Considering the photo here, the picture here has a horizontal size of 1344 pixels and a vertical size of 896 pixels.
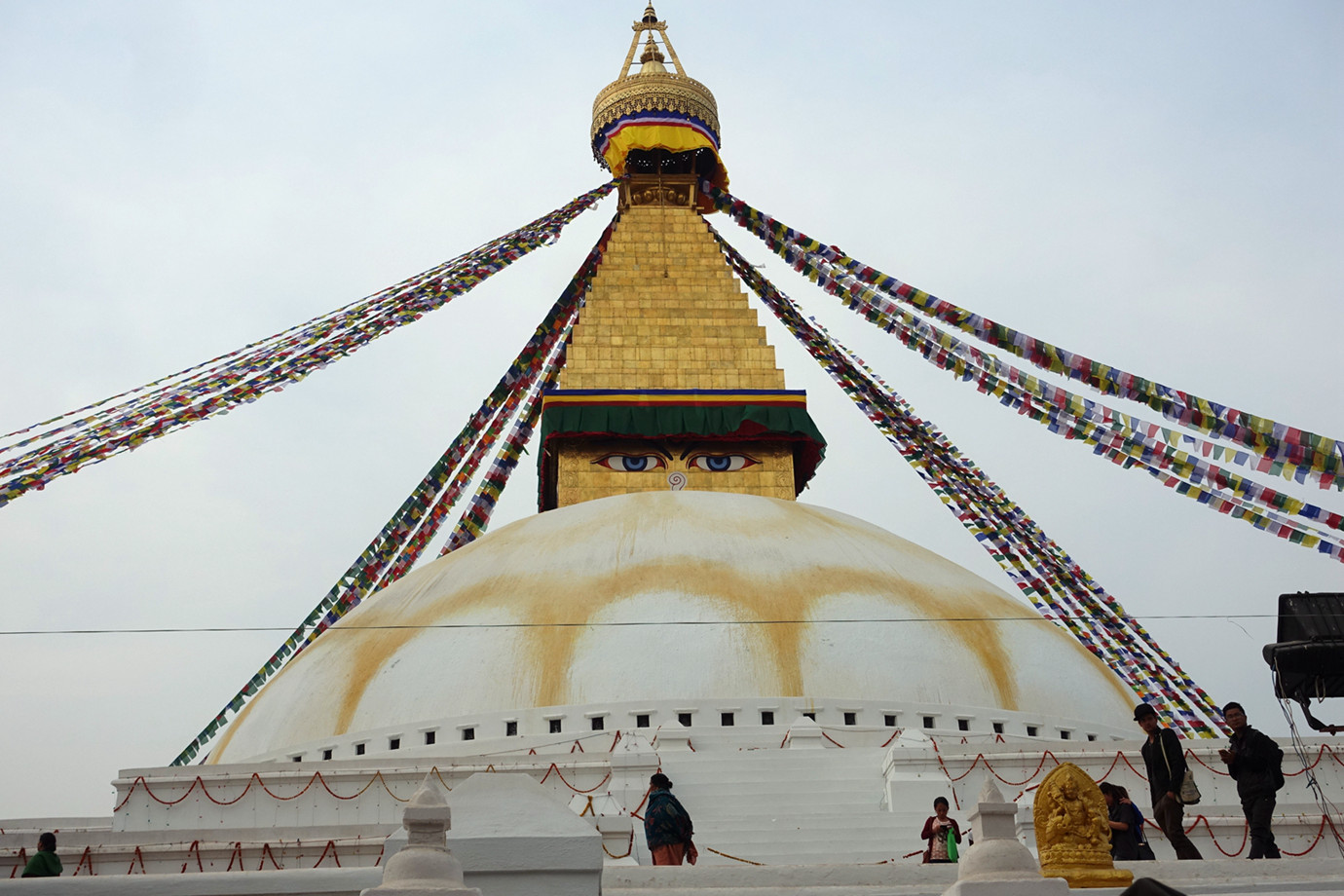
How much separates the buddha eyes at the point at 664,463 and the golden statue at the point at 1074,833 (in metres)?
10.9

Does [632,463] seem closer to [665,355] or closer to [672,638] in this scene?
[665,355]

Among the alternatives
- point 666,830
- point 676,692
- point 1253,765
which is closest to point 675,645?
point 676,692

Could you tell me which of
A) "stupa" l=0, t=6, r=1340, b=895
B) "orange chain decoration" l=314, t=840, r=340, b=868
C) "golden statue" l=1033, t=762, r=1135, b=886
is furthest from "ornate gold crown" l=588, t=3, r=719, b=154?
"golden statue" l=1033, t=762, r=1135, b=886

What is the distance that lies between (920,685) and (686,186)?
32.3 feet

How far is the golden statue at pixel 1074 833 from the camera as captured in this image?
488 cm

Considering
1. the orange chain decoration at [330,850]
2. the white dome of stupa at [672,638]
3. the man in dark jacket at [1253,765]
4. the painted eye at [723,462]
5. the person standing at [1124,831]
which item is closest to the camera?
the person standing at [1124,831]

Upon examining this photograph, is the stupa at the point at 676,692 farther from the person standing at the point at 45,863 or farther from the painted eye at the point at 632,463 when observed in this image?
the person standing at the point at 45,863

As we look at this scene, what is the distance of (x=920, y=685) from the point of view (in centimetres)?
1087

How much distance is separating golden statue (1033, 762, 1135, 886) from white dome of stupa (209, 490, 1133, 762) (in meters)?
5.62

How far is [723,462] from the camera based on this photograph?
15.9 m

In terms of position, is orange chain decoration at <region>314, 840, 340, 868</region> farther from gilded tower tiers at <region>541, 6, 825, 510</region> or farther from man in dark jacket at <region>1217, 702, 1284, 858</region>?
gilded tower tiers at <region>541, 6, 825, 510</region>

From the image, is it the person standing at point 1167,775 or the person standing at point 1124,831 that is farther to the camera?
the person standing at point 1167,775

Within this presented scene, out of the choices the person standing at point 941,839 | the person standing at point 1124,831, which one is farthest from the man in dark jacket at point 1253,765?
the person standing at point 941,839

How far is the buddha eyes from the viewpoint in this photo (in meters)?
15.7
